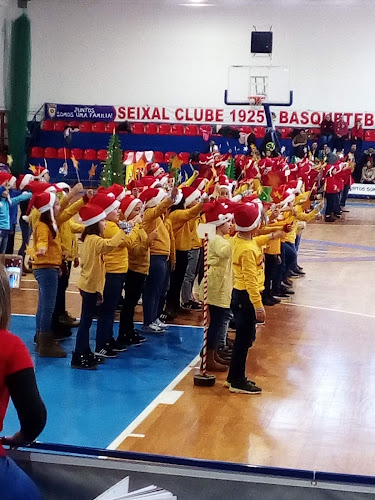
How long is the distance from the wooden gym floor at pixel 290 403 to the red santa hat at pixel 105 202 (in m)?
1.77

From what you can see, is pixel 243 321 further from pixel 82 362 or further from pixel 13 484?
pixel 13 484

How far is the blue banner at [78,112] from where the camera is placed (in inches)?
1129

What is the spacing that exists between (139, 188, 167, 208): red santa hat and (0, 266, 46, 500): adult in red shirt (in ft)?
19.8

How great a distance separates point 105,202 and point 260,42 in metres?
18.8

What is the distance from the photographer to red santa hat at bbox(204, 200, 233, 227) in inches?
316

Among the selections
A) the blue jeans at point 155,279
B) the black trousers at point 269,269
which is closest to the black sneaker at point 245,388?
the blue jeans at point 155,279

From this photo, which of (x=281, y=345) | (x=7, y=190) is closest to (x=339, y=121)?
(x=7, y=190)

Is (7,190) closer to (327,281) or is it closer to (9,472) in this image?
(327,281)

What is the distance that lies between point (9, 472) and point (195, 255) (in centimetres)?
778

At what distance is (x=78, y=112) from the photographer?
28.9 m

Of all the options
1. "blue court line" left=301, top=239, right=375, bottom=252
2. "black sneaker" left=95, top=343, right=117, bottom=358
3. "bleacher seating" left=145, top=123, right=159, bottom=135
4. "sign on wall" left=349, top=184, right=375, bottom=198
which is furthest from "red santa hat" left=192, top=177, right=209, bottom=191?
"bleacher seating" left=145, top=123, right=159, bottom=135

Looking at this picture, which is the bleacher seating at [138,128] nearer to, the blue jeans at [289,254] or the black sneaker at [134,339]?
the blue jeans at [289,254]

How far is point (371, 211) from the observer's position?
79.2ft

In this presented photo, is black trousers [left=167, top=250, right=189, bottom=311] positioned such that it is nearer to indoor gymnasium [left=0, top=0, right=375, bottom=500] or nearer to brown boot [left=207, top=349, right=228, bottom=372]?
indoor gymnasium [left=0, top=0, right=375, bottom=500]
